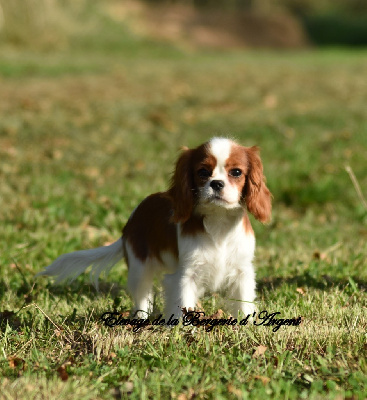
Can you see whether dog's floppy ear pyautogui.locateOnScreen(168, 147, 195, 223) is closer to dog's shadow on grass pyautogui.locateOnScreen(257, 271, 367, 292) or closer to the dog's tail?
the dog's tail

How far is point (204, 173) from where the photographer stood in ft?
11.0

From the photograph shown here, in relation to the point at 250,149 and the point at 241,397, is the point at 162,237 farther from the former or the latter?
the point at 241,397

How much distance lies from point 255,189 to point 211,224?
32 centimetres

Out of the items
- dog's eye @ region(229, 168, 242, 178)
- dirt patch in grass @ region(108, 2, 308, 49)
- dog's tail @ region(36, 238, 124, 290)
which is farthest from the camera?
dirt patch in grass @ region(108, 2, 308, 49)

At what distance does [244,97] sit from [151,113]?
2803 mm

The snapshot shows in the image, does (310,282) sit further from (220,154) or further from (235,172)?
(220,154)

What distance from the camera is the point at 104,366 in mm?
2898

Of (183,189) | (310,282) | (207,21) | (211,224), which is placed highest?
(207,21)

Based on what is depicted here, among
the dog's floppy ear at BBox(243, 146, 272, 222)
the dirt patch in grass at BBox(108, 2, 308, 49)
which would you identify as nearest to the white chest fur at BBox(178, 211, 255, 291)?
the dog's floppy ear at BBox(243, 146, 272, 222)

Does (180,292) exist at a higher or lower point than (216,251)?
lower

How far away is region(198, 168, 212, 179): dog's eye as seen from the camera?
3.35 m

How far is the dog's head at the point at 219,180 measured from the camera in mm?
3285

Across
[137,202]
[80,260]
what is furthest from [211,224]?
[137,202]

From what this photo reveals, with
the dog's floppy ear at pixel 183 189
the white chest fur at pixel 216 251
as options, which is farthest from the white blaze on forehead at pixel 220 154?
the white chest fur at pixel 216 251
